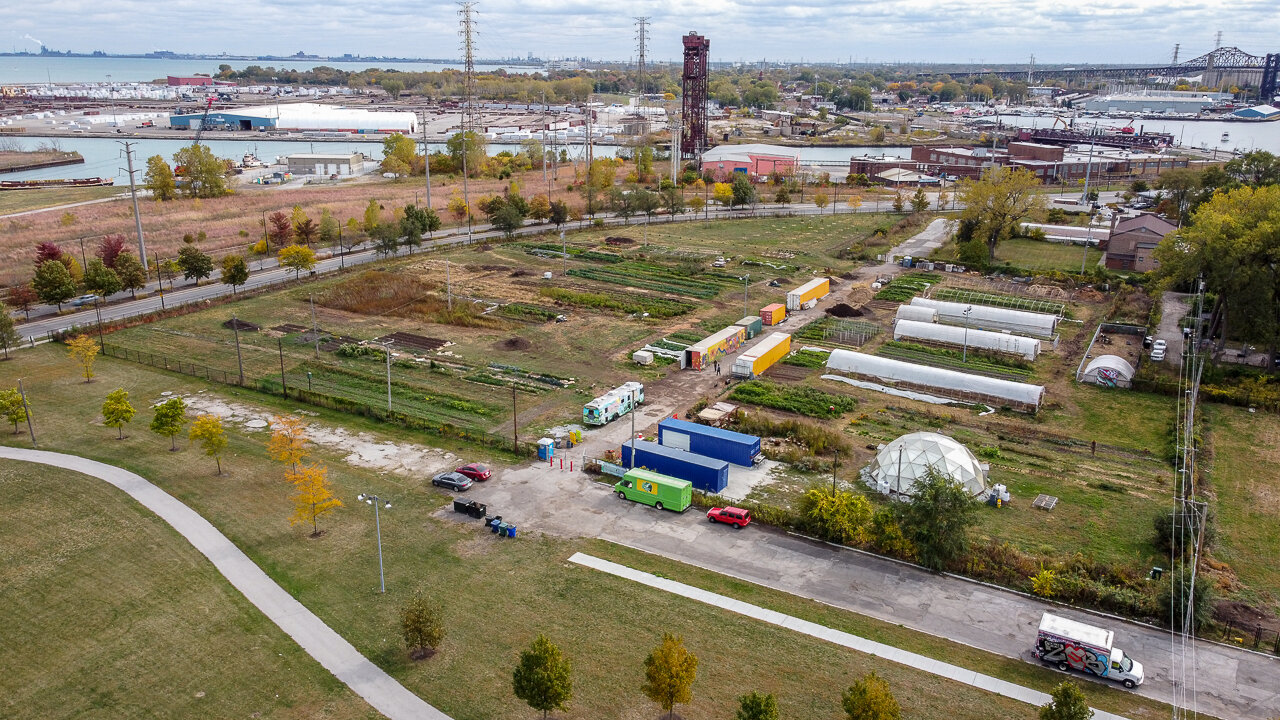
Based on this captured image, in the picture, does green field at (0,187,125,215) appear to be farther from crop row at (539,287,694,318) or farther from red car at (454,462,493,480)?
red car at (454,462,493,480)

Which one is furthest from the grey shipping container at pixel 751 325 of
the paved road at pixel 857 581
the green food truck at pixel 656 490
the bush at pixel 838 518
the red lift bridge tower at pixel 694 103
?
the red lift bridge tower at pixel 694 103

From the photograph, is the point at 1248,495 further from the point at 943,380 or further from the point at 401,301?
the point at 401,301

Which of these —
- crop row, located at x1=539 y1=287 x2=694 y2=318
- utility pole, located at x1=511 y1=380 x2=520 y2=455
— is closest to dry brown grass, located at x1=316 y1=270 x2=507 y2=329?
crop row, located at x1=539 y1=287 x2=694 y2=318

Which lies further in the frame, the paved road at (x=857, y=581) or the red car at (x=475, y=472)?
the red car at (x=475, y=472)

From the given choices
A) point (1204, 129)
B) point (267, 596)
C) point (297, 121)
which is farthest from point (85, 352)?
point (1204, 129)

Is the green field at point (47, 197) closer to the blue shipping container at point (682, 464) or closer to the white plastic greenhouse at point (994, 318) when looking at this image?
the blue shipping container at point (682, 464)

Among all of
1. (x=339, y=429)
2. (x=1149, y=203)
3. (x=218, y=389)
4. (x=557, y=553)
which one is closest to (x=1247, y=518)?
(x=557, y=553)

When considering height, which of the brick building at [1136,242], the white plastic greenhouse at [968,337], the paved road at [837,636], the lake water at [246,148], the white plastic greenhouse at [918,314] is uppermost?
the lake water at [246,148]
